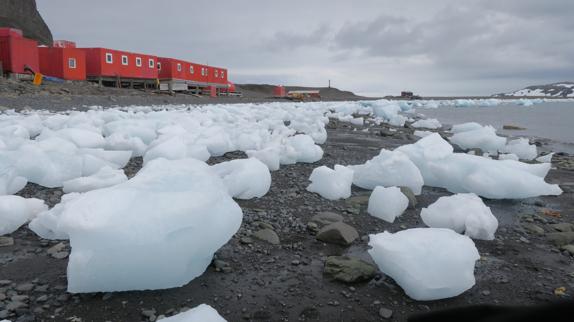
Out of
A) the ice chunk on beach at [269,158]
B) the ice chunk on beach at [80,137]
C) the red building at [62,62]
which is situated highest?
the red building at [62,62]

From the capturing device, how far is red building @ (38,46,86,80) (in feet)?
65.9

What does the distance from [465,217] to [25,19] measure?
41424mm

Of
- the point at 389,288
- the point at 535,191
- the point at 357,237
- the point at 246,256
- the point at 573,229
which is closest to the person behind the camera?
the point at 389,288

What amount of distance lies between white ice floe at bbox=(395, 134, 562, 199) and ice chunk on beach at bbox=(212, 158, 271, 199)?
160 cm

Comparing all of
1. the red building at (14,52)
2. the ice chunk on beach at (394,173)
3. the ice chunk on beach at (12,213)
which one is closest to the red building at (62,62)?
the red building at (14,52)

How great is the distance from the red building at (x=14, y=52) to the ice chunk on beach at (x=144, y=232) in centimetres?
2031

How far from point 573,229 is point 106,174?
3.29 metres

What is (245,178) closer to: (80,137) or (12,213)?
(12,213)

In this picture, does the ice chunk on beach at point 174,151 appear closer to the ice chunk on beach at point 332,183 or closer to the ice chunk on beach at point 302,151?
the ice chunk on beach at point 302,151

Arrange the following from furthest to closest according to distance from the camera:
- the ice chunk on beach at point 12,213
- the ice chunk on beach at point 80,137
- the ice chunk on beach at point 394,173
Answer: the ice chunk on beach at point 80,137 → the ice chunk on beach at point 394,173 → the ice chunk on beach at point 12,213

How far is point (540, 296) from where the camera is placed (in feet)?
6.21

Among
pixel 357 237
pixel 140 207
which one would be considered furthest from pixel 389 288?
pixel 140 207

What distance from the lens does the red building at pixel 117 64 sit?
2176 cm

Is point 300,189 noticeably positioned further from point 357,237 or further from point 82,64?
point 82,64
